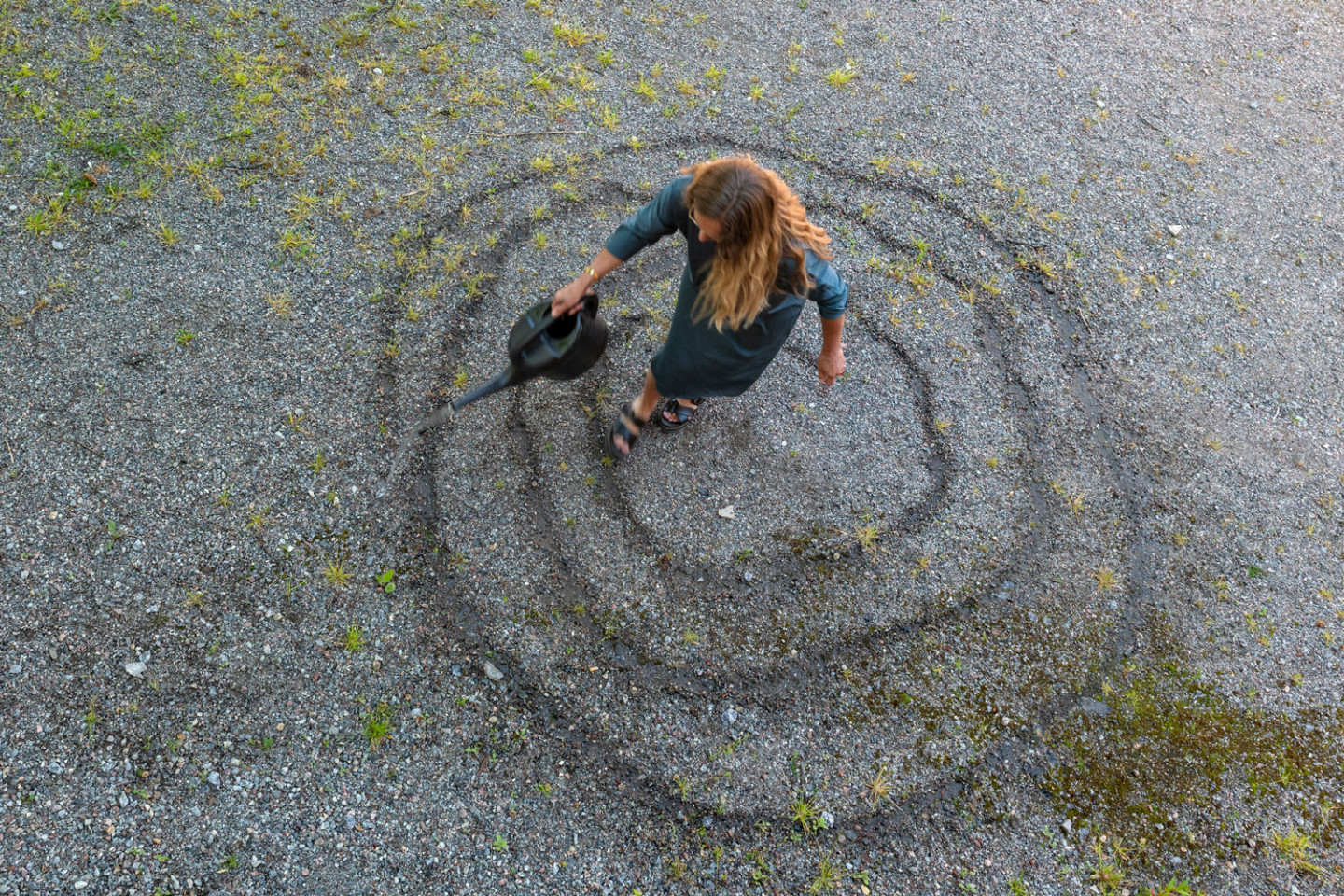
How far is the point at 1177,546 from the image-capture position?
13.6ft

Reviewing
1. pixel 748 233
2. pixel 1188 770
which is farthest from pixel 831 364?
pixel 1188 770

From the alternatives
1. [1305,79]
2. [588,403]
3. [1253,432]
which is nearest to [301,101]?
[588,403]

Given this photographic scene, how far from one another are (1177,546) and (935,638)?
1.46m

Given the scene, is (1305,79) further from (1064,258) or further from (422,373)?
(422,373)

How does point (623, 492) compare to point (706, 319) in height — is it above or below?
below

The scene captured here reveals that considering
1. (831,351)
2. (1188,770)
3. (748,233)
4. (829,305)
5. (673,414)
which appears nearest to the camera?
(748,233)

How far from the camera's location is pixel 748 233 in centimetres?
271

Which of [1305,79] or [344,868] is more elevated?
[1305,79]

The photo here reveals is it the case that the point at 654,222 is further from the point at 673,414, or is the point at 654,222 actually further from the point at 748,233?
the point at 673,414

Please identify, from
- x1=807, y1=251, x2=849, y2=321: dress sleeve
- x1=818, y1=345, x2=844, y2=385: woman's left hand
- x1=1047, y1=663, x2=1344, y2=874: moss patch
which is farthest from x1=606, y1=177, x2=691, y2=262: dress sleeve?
x1=1047, y1=663, x2=1344, y2=874: moss patch

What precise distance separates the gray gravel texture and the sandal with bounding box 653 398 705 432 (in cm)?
10

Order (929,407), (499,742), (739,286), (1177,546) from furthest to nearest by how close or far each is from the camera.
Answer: (929,407) < (1177,546) < (499,742) < (739,286)

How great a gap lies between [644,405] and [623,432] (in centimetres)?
18

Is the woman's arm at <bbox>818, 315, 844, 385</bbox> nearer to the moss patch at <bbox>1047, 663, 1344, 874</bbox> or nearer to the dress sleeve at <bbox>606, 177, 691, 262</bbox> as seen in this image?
the dress sleeve at <bbox>606, 177, 691, 262</bbox>
